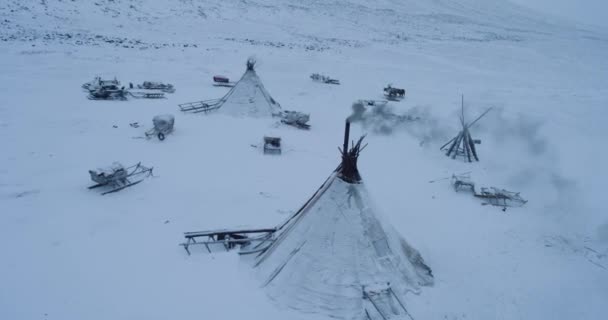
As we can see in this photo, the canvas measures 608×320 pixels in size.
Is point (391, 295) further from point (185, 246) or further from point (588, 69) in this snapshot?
point (588, 69)

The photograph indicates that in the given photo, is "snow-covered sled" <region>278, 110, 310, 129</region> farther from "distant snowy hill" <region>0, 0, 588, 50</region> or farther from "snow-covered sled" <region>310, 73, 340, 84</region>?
"distant snowy hill" <region>0, 0, 588, 50</region>

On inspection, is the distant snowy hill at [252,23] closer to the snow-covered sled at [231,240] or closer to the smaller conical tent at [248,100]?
the smaller conical tent at [248,100]

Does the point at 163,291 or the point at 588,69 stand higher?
the point at 588,69

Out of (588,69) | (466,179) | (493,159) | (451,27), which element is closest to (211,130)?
(466,179)

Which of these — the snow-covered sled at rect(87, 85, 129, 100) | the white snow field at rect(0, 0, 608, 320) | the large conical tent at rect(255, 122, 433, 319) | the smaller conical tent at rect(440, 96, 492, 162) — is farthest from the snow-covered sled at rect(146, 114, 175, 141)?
the smaller conical tent at rect(440, 96, 492, 162)

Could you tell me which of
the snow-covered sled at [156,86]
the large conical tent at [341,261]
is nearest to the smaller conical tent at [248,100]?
the snow-covered sled at [156,86]

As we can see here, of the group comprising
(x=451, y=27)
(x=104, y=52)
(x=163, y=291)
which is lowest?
(x=163, y=291)

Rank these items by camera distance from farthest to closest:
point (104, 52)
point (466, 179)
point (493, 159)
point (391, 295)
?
point (104, 52)
point (493, 159)
point (466, 179)
point (391, 295)

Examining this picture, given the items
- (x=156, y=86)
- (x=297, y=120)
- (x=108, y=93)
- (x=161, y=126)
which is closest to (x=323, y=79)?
(x=297, y=120)
